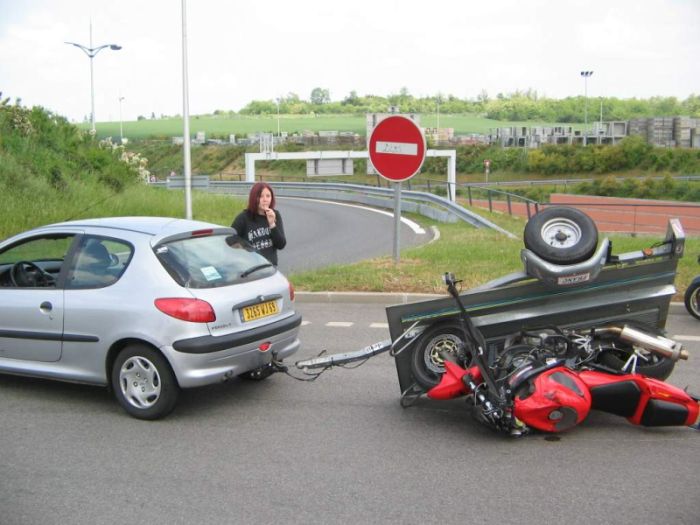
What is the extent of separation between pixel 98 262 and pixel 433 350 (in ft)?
8.78

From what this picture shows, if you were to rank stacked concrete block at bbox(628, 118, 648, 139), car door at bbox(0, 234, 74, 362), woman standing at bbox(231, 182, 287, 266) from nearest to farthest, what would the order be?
car door at bbox(0, 234, 74, 362) < woman standing at bbox(231, 182, 287, 266) < stacked concrete block at bbox(628, 118, 648, 139)

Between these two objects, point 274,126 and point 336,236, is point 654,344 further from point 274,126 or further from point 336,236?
point 274,126

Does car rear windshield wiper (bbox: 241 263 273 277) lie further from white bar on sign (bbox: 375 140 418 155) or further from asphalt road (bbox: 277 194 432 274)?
asphalt road (bbox: 277 194 432 274)

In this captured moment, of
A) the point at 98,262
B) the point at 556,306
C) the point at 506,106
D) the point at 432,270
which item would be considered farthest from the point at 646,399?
the point at 506,106

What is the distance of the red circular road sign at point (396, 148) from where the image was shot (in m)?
11.6

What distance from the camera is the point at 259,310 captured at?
661 cm

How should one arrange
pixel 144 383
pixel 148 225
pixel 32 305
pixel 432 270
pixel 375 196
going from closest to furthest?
1. pixel 144 383
2. pixel 32 305
3. pixel 148 225
4. pixel 432 270
5. pixel 375 196

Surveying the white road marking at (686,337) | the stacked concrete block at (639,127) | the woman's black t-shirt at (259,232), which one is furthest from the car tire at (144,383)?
the stacked concrete block at (639,127)

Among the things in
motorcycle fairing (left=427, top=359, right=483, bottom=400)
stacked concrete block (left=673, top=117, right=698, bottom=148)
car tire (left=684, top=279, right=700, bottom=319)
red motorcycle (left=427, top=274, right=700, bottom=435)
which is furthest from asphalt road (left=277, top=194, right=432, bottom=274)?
stacked concrete block (left=673, top=117, right=698, bottom=148)

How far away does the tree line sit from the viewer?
122 m

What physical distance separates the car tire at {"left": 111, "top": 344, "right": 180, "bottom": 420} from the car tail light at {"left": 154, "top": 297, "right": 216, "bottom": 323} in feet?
1.06

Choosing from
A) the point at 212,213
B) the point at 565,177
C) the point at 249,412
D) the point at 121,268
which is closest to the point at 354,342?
the point at 249,412

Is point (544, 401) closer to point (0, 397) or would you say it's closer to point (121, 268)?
point (121, 268)

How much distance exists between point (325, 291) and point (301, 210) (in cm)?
2015
